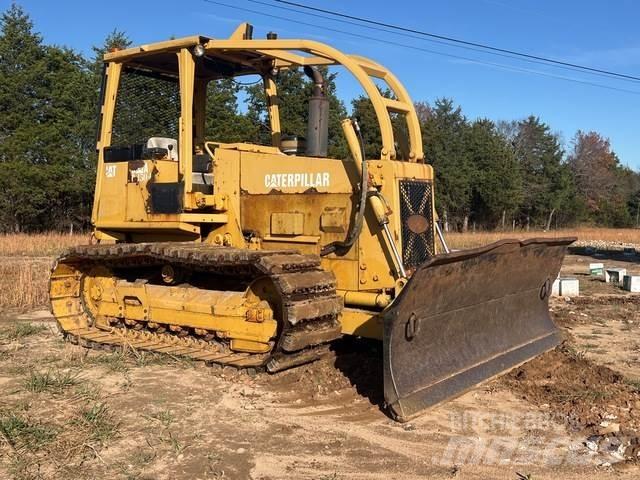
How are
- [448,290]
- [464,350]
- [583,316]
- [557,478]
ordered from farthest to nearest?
[583,316] → [464,350] → [448,290] → [557,478]

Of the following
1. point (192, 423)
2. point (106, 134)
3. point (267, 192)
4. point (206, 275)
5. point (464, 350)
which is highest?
point (106, 134)

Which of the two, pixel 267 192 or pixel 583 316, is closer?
pixel 267 192

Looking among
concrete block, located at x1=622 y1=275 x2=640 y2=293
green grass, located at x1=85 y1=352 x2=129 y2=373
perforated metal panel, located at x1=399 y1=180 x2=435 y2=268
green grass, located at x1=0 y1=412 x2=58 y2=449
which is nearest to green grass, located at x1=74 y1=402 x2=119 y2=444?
green grass, located at x1=0 y1=412 x2=58 y2=449

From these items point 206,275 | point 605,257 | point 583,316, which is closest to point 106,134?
point 206,275

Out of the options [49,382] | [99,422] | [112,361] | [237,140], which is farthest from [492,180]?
[99,422]

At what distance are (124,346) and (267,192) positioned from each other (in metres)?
2.22

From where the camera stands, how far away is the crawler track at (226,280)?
18.4ft

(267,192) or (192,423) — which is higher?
(267,192)

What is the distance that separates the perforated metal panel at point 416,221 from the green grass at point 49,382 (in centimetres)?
319

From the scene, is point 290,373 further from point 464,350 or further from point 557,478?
point 557,478

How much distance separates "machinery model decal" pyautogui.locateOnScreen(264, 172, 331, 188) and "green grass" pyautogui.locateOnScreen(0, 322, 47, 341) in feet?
12.5

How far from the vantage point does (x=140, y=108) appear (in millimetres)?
7598

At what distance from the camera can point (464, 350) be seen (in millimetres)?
5949

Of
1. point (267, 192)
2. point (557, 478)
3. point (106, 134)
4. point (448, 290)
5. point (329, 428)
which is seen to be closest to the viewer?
point (557, 478)
